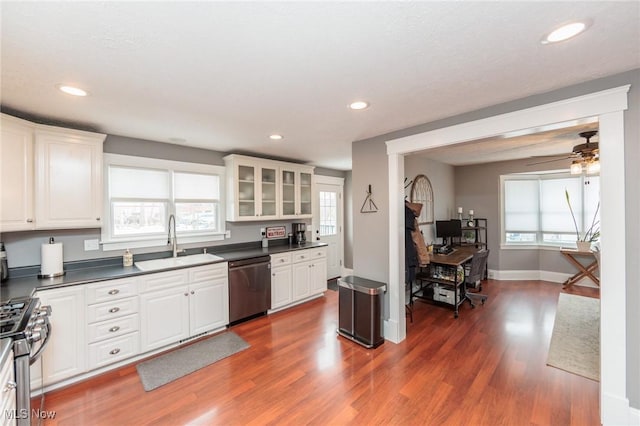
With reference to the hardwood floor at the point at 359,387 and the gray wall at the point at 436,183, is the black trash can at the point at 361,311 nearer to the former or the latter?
the hardwood floor at the point at 359,387

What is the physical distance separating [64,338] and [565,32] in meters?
4.08

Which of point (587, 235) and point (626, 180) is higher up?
point (626, 180)

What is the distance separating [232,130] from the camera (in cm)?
291

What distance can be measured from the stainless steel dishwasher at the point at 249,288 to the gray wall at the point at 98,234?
660 millimetres

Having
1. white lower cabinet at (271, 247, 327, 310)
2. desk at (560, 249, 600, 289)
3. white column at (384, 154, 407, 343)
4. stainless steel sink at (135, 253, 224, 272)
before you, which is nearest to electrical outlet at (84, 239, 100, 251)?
stainless steel sink at (135, 253, 224, 272)

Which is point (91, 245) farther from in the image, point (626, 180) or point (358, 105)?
point (626, 180)

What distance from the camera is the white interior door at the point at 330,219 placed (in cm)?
544

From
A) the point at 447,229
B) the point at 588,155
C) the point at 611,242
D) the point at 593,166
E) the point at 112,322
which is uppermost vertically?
the point at 588,155

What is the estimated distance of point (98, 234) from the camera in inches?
116

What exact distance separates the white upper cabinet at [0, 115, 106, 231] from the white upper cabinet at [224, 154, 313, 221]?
151cm

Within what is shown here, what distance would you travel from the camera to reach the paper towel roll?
8.16 feet

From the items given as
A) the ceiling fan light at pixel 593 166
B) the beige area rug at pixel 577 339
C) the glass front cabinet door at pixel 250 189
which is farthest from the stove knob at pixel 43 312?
the ceiling fan light at pixel 593 166

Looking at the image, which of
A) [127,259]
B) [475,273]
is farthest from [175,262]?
[475,273]

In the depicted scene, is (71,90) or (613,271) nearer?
(613,271)
